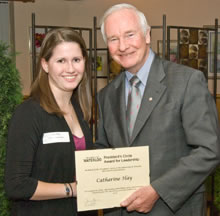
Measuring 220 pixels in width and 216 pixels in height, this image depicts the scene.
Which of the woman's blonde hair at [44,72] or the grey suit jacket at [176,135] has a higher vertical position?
the woman's blonde hair at [44,72]

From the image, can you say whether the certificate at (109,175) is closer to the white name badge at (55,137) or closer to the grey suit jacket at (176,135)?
the grey suit jacket at (176,135)

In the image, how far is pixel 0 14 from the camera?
21.4ft

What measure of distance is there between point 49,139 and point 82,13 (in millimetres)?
5547

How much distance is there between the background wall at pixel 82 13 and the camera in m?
6.63

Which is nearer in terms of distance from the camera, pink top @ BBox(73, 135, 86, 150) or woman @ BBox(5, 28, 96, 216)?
woman @ BBox(5, 28, 96, 216)

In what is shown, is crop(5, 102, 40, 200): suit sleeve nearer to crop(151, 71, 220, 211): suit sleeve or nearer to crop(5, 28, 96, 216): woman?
crop(5, 28, 96, 216): woman

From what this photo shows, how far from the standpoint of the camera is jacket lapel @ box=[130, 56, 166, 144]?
1.67 m

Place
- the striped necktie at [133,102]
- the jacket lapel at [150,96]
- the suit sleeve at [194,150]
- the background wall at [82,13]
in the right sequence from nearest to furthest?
1. the suit sleeve at [194,150]
2. the jacket lapel at [150,96]
3. the striped necktie at [133,102]
4. the background wall at [82,13]

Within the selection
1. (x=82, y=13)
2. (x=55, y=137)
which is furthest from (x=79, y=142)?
(x=82, y=13)

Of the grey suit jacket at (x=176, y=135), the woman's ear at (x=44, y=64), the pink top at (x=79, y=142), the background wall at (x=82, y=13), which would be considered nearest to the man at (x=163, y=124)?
the grey suit jacket at (x=176, y=135)

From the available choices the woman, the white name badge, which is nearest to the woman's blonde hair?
the woman

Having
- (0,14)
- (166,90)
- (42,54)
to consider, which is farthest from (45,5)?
(166,90)

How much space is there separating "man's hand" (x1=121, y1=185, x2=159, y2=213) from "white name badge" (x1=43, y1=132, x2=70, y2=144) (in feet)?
1.61

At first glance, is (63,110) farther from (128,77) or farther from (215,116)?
(215,116)
